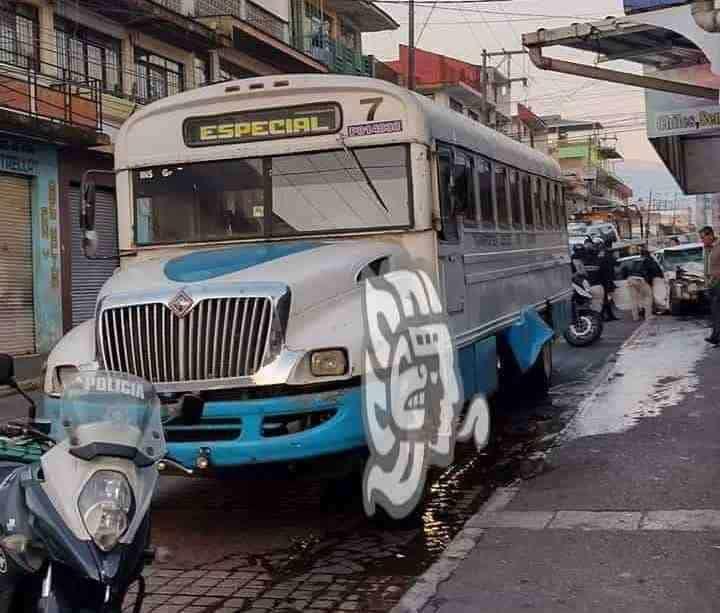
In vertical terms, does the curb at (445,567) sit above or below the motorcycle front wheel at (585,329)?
below

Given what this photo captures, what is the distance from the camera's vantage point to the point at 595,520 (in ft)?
20.6

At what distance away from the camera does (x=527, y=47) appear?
11336 millimetres

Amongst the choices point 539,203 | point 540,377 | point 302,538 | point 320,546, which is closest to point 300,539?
point 302,538

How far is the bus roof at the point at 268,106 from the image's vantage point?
7.06m

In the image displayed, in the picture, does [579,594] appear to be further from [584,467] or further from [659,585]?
[584,467]

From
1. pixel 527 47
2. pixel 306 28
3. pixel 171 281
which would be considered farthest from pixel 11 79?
pixel 306 28

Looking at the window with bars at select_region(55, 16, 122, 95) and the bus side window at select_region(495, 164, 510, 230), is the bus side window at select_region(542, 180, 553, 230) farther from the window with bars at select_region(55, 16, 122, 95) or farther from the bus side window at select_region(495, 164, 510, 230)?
the window with bars at select_region(55, 16, 122, 95)

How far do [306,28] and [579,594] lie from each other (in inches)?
1130

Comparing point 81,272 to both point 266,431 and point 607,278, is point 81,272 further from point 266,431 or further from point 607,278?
point 266,431

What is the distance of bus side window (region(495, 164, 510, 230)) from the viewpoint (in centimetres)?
934

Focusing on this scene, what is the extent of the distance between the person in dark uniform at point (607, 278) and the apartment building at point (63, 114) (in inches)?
377

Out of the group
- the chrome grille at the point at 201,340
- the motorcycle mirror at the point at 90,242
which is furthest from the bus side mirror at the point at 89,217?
the chrome grille at the point at 201,340

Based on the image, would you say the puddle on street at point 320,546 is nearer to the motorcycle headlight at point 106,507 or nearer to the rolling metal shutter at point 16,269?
the motorcycle headlight at point 106,507

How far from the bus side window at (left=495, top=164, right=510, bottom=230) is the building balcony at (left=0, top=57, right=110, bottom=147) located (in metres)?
10.4
